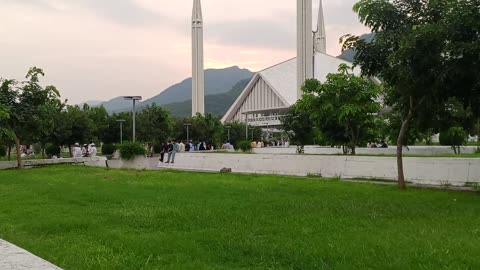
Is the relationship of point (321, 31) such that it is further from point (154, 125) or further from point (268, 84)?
point (154, 125)

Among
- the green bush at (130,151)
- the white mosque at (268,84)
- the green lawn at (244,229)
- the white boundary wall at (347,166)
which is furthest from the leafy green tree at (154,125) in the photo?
the white mosque at (268,84)

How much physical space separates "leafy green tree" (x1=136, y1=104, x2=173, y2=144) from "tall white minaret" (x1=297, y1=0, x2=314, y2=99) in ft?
127

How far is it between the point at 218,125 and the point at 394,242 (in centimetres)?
5104

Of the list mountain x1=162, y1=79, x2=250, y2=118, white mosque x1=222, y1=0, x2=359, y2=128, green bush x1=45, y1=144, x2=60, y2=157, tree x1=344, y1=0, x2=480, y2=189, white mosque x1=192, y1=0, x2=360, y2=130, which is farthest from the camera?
mountain x1=162, y1=79, x2=250, y2=118

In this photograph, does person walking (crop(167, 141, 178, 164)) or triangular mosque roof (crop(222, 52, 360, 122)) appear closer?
person walking (crop(167, 141, 178, 164))

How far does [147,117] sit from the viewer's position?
1676 inches

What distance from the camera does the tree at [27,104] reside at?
19312 mm

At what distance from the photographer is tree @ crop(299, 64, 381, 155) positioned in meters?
19.5

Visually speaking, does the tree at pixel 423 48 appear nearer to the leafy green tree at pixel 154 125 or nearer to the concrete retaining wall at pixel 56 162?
the concrete retaining wall at pixel 56 162

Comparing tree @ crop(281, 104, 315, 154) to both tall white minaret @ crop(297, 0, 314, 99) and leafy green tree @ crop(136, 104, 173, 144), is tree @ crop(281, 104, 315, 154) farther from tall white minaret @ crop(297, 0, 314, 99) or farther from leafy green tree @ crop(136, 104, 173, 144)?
tall white minaret @ crop(297, 0, 314, 99)

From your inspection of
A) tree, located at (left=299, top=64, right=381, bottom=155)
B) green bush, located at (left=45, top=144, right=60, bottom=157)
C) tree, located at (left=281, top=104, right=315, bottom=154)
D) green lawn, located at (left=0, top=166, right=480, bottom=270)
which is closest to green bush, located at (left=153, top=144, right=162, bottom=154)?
green bush, located at (left=45, top=144, right=60, bottom=157)

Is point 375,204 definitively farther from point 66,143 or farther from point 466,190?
point 66,143

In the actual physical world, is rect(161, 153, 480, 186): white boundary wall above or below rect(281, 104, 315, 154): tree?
below

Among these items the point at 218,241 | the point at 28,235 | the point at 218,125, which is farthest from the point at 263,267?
the point at 218,125
